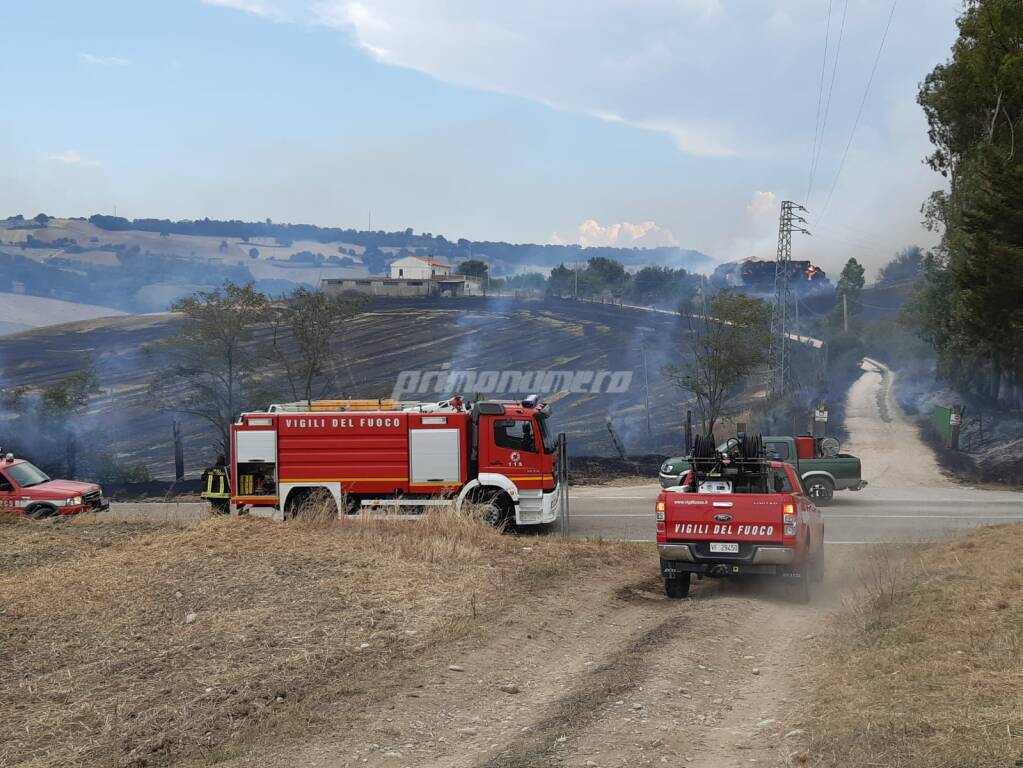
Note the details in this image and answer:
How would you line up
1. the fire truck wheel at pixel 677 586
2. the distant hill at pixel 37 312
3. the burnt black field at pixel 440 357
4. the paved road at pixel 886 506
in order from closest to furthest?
the fire truck wheel at pixel 677 586
the paved road at pixel 886 506
the burnt black field at pixel 440 357
the distant hill at pixel 37 312

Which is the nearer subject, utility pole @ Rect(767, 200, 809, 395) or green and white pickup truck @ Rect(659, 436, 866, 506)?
green and white pickup truck @ Rect(659, 436, 866, 506)

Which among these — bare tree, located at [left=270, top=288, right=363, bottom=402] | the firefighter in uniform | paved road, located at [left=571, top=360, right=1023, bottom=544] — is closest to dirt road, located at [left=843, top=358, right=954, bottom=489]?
paved road, located at [left=571, top=360, right=1023, bottom=544]

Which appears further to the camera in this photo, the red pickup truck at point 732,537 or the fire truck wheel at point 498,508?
the fire truck wheel at point 498,508

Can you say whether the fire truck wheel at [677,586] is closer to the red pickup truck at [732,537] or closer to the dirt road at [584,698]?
the red pickup truck at [732,537]

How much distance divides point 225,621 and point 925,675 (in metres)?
6.70

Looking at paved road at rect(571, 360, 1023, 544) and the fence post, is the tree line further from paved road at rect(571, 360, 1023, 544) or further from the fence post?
the fence post

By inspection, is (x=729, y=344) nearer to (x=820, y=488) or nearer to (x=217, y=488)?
(x=820, y=488)

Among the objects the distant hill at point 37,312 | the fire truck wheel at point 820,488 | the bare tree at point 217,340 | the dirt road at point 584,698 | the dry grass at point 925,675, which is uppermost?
the distant hill at point 37,312

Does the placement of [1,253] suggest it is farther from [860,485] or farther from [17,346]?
[860,485]

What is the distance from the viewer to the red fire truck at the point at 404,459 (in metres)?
20.6

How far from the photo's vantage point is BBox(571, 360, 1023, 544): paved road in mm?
22359

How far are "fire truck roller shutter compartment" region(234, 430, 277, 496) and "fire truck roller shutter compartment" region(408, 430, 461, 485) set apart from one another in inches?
123

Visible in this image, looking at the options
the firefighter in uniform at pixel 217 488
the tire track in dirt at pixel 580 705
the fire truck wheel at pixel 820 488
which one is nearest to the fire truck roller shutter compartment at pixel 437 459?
the firefighter in uniform at pixel 217 488

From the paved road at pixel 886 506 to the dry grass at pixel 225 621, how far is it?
24.8 feet
